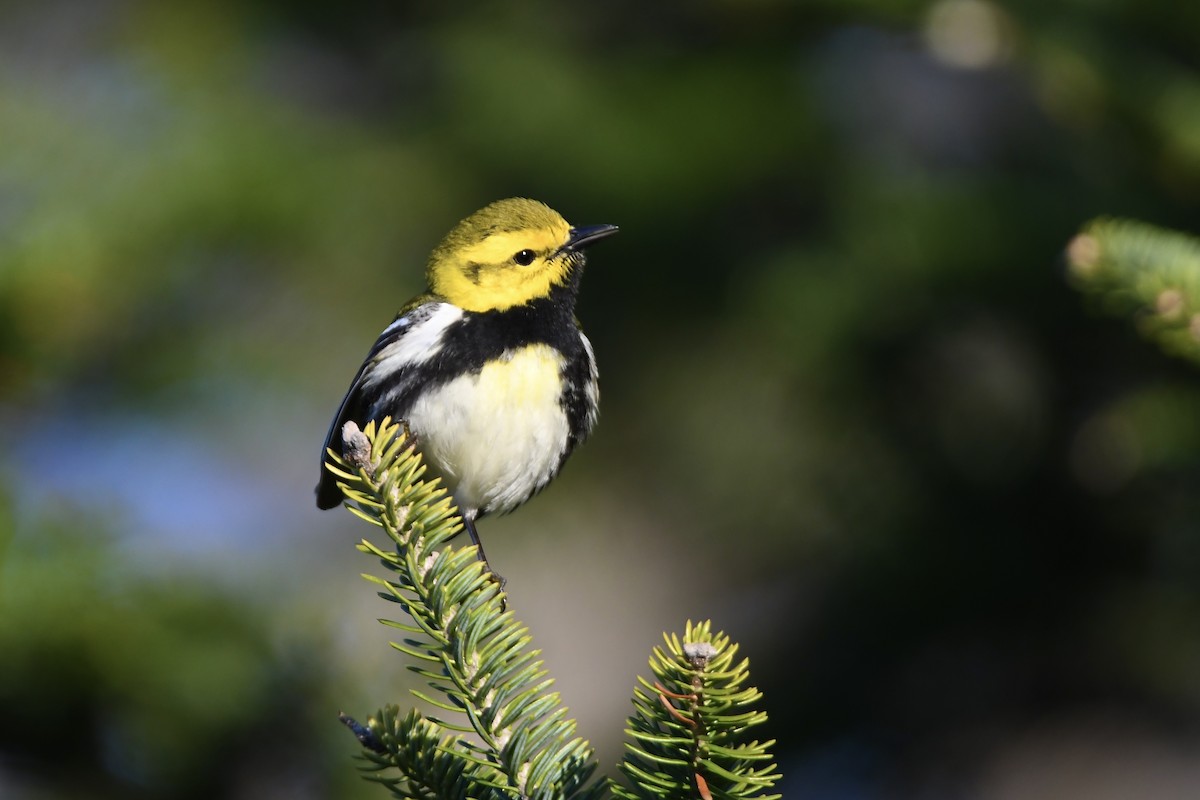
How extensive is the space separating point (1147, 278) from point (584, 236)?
49.5 inches

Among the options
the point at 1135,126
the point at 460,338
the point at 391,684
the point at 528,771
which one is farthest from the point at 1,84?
the point at 1135,126

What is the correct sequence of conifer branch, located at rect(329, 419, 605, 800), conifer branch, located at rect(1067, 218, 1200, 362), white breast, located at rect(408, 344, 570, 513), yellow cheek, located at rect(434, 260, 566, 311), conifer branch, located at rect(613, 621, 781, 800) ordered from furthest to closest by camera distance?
1. yellow cheek, located at rect(434, 260, 566, 311)
2. white breast, located at rect(408, 344, 570, 513)
3. conifer branch, located at rect(1067, 218, 1200, 362)
4. conifer branch, located at rect(329, 419, 605, 800)
5. conifer branch, located at rect(613, 621, 781, 800)

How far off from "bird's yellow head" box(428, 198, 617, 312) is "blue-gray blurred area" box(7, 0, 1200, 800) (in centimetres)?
65

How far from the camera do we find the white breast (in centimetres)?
250

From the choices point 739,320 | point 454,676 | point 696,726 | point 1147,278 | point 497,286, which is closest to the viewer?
point 696,726

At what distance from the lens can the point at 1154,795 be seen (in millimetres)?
3721

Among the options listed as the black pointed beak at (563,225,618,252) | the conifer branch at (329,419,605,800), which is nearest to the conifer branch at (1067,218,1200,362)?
the conifer branch at (329,419,605,800)

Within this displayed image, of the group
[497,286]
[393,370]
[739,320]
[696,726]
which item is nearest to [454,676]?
[696,726]

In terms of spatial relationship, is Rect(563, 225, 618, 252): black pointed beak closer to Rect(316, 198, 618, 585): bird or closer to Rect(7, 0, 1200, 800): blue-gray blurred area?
Rect(316, 198, 618, 585): bird

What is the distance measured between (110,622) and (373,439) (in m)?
0.80

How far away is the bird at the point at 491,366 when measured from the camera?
8.27 ft

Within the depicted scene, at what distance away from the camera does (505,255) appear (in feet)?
9.07

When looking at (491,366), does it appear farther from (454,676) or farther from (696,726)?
(696,726)

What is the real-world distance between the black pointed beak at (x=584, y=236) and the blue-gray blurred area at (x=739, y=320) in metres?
0.87
